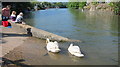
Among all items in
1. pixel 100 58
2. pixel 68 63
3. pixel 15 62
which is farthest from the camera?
pixel 100 58

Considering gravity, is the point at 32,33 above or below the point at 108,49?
above

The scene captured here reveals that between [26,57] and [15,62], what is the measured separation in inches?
35.7

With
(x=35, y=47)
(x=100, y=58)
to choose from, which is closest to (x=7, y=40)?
(x=35, y=47)

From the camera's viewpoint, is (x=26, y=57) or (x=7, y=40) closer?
(x=26, y=57)

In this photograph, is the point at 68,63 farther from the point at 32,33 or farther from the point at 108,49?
the point at 32,33

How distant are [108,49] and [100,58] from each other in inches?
84.2

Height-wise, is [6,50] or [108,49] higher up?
[6,50]

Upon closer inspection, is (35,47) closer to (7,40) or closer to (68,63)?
(7,40)

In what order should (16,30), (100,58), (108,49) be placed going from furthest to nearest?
(16,30), (108,49), (100,58)

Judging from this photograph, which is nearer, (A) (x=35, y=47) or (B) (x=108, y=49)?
(A) (x=35, y=47)

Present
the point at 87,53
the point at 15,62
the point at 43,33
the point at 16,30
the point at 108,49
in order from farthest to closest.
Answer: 1. the point at 16,30
2. the point at 43,33
3. the point at 108,49
4. the point at 87,53
5. the point at 15,62

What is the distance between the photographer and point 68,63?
8.49m

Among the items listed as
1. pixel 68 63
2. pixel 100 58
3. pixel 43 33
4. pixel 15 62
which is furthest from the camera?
pixel 43 33

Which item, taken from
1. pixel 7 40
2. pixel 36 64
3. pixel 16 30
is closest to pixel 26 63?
pixel 36 64
